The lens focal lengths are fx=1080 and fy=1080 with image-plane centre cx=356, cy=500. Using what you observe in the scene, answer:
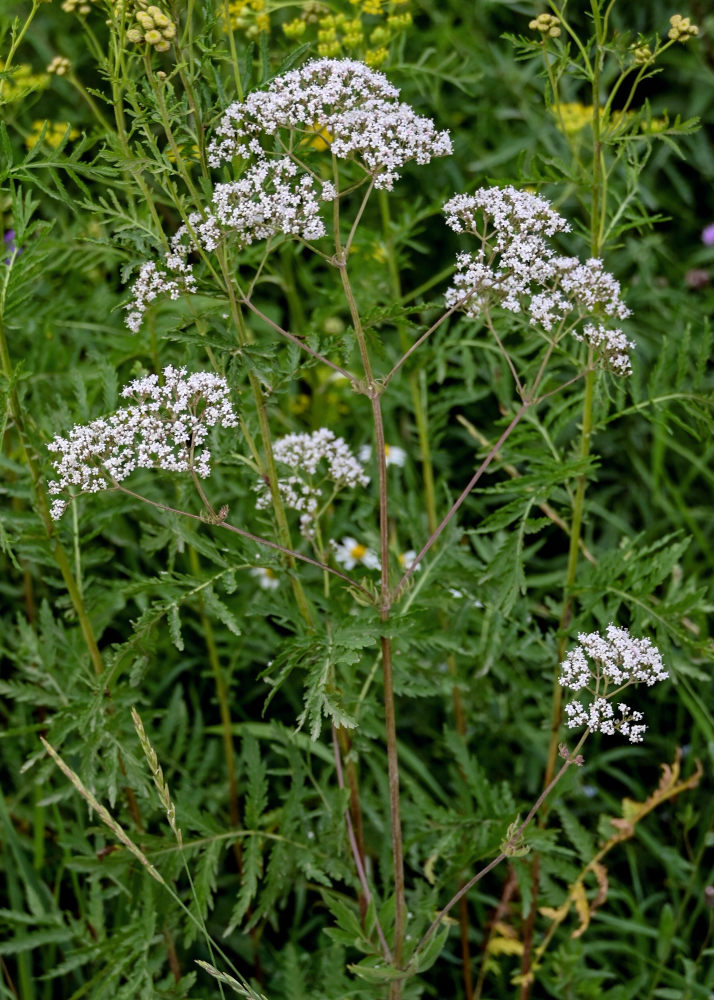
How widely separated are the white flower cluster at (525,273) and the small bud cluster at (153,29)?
2.39 feet

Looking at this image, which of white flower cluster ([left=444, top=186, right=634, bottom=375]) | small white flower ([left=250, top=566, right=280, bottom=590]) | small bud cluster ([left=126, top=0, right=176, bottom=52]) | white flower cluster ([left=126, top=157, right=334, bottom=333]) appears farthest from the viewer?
small white flower ([left=250, top=566, right=280, bottom=590])

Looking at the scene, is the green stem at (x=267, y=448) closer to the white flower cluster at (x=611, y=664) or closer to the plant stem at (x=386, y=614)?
the plant stem at (x=386, y=614)

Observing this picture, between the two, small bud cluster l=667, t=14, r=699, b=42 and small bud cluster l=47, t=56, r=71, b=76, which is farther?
small bud cluster l=47, t=56, r=71, b=76

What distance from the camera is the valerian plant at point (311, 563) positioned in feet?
7.61

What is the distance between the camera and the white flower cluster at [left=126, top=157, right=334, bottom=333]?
228cm

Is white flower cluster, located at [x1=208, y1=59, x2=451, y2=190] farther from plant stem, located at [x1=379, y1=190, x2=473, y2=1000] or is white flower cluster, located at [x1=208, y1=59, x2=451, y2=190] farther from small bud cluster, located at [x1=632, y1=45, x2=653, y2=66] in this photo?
plant stem, located at [x1=379, y1=190, x2=473, y2=1000]

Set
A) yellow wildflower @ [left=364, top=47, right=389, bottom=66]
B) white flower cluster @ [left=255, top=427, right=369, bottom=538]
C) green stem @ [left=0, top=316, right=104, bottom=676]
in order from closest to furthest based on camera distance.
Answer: green stem @ [left=0, top=316, right=104, bottom=676]
white flower cluster @ [left=255, top=427, right=369, bottom=538]
yellow wildflower @ [left=364, top=47, right=389, bottom=66]

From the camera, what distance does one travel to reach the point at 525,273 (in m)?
2.47

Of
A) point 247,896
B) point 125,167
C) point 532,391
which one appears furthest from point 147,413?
point 247,896

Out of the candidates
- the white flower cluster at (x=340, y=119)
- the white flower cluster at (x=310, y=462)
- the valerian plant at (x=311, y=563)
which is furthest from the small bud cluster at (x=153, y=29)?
the white flower cluster at (x=310, y=462)

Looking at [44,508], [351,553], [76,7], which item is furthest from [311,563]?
[351,553]

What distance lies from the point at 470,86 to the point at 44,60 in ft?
6.66

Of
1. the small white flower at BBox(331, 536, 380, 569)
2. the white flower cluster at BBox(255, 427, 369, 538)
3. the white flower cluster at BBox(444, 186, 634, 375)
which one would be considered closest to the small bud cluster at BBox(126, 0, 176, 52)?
the white flower cluster at BBox(444, 186, 634, 375)

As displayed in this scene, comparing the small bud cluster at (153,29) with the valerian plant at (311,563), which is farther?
the valerian plant at (311,563)
